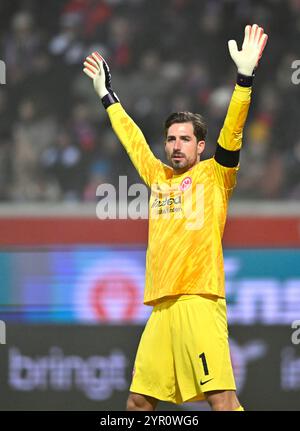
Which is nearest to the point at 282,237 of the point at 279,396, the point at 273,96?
the point at 279,396

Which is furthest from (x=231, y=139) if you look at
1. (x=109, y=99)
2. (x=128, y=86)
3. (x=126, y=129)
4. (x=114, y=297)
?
(x=128, y=86)

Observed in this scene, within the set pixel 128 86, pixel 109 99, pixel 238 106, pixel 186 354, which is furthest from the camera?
pixel 128 86

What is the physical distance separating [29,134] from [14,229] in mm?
1351

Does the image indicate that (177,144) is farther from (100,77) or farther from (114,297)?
(114,297)

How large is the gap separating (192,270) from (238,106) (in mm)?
960

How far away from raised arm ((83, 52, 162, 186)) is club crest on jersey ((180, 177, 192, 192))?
29 centimetres

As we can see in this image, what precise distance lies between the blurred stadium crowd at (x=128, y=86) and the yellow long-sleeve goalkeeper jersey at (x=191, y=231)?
3605 millimetres

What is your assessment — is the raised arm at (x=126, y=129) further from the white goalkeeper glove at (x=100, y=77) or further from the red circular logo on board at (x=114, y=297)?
the red circular logo on board at (x=114, y=297)

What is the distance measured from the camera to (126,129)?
20.8ft

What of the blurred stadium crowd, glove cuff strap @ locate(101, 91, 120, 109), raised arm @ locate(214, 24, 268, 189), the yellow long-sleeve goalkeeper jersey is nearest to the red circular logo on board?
the blurred stadium crowd

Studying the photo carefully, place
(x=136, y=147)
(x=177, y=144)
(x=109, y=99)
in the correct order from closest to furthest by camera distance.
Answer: (x=177, y=144) → (x=136, y=147) → (x=109, y=99)

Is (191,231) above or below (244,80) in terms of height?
below

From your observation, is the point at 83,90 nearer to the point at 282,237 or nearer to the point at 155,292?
the point at 282,237

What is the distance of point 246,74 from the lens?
5.67 m
